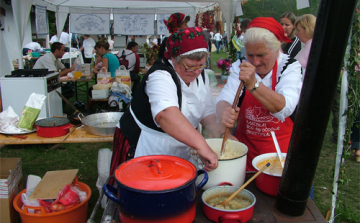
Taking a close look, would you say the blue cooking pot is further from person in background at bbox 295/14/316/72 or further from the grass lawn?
person in background at bbox 295/14/316/72

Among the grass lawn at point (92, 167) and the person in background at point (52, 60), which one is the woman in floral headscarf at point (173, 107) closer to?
the grass lawn at point (92, 167)

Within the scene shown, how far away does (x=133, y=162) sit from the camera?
1.17 m

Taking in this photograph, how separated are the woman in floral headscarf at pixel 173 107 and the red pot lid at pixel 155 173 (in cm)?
14

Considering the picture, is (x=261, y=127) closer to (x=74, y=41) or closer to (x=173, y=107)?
(x=173, y=107)

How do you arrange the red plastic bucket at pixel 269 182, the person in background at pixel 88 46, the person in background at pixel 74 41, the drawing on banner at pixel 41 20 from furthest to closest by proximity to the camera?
the person in background at pixel 74 41 → the person in background at pixel 88 46 → the drawing on banner at pixel 41 20 → the red plastic bucket at pixel 269 182

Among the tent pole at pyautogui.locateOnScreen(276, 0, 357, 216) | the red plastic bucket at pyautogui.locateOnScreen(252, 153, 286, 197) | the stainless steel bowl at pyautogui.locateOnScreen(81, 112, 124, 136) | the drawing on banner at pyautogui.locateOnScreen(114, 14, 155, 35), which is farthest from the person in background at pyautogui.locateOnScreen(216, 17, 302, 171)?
the drawing on banner at pyautogui.locateOnScreen(114, 14, 155, 35)

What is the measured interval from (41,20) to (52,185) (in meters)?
5.97

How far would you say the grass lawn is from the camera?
124 inches

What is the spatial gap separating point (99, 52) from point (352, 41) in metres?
6.43

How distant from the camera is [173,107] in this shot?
1332mm

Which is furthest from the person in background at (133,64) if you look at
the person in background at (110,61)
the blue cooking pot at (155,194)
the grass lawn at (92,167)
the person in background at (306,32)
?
the blue cooking pot at (155,194)

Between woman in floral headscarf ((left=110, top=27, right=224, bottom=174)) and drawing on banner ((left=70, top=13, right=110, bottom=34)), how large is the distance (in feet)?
28.9

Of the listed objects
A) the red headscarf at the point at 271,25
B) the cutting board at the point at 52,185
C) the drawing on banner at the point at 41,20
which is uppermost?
the drawing on banner at the point at 41,20

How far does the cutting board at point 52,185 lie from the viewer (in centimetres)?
227
